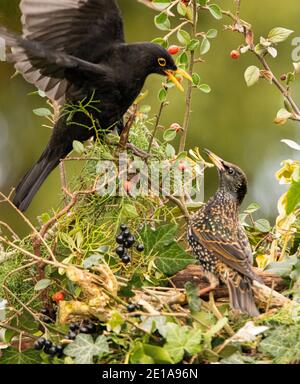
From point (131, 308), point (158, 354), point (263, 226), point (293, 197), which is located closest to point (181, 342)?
point (158, 354)

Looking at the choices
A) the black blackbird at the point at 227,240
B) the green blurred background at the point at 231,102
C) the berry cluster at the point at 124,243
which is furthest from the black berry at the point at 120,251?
the green blurred background at the point at 231,102

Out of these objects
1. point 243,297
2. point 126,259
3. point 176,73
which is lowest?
point 243,297

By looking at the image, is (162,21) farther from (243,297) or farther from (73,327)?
(73,327)

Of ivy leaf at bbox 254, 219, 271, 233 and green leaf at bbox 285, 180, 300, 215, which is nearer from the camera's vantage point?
green leaf at bbox 285, 180, 300, 215

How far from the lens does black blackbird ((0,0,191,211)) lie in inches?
152

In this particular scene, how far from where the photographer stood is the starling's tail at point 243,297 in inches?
119

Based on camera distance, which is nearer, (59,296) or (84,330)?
(84,330)

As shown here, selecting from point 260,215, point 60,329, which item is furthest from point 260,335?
point 260,215

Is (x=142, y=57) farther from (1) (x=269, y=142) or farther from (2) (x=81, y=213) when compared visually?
(1) (x=269, y=142)

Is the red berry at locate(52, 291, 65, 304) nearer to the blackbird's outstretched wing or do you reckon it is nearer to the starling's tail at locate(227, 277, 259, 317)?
the starling's tail at locate(227, 277, 259, 317)

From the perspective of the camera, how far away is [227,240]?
3381mm

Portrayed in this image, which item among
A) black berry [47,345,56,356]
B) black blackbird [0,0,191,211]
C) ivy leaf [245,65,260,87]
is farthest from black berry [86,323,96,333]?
ivy leaf [245,65,260,87]

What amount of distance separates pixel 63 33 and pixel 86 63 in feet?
0.56
